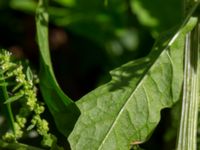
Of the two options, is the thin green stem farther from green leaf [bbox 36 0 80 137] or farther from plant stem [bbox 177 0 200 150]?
plant stem [bbox 177 0 200 150]

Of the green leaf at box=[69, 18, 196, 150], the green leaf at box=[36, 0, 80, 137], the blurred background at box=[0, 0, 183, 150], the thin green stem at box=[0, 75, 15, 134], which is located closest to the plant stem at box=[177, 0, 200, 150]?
the green leaf at box=[69, 18, 196, 150]

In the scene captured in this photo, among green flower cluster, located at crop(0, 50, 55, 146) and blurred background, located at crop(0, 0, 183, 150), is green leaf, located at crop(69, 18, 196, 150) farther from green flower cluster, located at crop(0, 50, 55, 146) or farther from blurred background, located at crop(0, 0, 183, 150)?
blurred background, located at crop(0, 0, 183, 150)

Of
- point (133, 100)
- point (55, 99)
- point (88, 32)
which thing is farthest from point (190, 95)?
point (88, 32)

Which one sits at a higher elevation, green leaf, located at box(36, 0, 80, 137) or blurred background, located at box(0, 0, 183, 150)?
green leaf, located at box(36, 0, 80, 137)

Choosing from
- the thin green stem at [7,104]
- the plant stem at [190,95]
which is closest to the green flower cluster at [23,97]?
the thin green stem at [7,104]

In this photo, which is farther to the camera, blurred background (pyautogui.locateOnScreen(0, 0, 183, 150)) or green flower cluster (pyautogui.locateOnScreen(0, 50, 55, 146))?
blurred background (pyautogui.locateOnScreen(0, 0, 183, 150))

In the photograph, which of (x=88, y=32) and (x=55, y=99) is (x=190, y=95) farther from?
(x=88, y=32)

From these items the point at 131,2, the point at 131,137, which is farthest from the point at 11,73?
the point at 131,2

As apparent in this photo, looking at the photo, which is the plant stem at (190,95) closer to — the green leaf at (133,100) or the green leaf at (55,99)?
the green leaf at (133,100)
